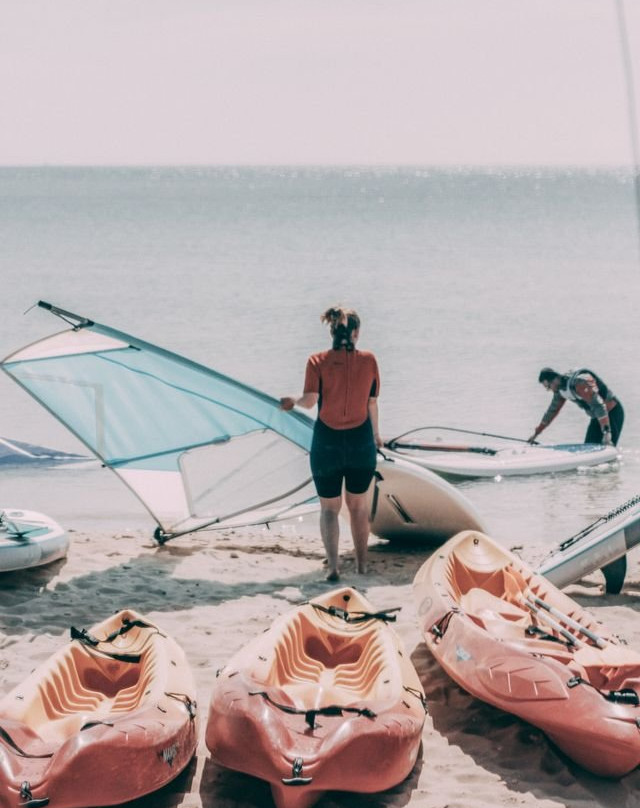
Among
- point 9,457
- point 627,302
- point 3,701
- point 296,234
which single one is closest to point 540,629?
point 3,701

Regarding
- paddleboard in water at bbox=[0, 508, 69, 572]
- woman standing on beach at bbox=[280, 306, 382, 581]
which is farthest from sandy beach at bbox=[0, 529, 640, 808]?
woman standing on beach at bbox=[280, 306, 382, 581]

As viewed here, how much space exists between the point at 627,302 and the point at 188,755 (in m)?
24.8

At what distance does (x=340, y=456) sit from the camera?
22.3 ft

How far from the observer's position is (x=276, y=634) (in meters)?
5.26

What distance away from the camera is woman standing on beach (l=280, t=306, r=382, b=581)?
666cm

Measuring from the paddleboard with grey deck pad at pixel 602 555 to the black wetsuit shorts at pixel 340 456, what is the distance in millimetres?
1199

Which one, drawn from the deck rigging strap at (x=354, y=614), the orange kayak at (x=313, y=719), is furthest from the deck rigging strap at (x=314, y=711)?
the deck rigging strap at (x=354, y=614)

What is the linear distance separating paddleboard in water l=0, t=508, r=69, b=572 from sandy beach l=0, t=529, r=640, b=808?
0.41ft

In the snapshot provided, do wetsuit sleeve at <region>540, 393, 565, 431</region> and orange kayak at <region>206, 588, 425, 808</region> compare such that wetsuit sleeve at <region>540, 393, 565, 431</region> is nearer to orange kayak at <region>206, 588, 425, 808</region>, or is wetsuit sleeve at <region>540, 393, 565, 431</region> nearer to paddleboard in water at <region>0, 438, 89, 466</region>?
paddleboard in water at <region>0, 438, 89, 466</region>

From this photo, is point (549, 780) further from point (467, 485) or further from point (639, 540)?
point (467, 485)

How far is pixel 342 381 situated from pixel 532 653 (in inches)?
86.3

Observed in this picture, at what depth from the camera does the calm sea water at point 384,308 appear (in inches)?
439

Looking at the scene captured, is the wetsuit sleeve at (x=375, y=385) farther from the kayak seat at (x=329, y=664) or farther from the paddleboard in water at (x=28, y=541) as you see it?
the paddleboard in water at (x=28, y=541)

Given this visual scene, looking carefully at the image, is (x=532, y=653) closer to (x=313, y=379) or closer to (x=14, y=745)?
(x=14, y=745)
